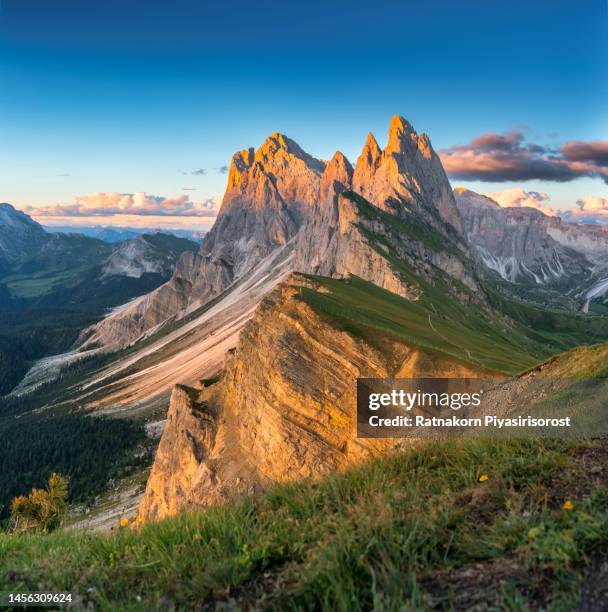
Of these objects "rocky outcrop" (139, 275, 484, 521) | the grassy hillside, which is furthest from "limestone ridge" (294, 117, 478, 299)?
"rocky outcrop" (139, 275, 484, 521)

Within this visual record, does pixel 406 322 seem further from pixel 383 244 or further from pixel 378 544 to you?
pixel 383 244

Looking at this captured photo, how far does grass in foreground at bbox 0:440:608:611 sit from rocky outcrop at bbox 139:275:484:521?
20.6 meters

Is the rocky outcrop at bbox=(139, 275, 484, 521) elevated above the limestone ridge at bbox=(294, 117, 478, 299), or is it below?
below

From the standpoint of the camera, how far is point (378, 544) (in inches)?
213

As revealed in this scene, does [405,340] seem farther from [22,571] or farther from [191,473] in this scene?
[22,571]

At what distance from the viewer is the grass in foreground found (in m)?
4.90

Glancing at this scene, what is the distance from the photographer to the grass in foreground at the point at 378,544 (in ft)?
16.1

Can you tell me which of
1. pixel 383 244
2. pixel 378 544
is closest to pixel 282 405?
pixel 378 544

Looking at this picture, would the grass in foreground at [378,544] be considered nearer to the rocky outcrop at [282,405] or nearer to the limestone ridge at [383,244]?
the rocky outcrop at [282,405]

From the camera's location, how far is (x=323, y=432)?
34.4m

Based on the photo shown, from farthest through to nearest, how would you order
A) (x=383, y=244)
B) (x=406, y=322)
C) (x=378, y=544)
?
(x=383, y=244) → (x=406, y=322) → (x=378, y=544)

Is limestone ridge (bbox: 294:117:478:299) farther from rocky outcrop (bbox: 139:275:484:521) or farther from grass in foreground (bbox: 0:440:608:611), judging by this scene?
grass in foreground (bbox: 0:440:608:611)

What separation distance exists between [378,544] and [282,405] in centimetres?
3228

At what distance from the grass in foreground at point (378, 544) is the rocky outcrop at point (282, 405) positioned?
20.6 metres
